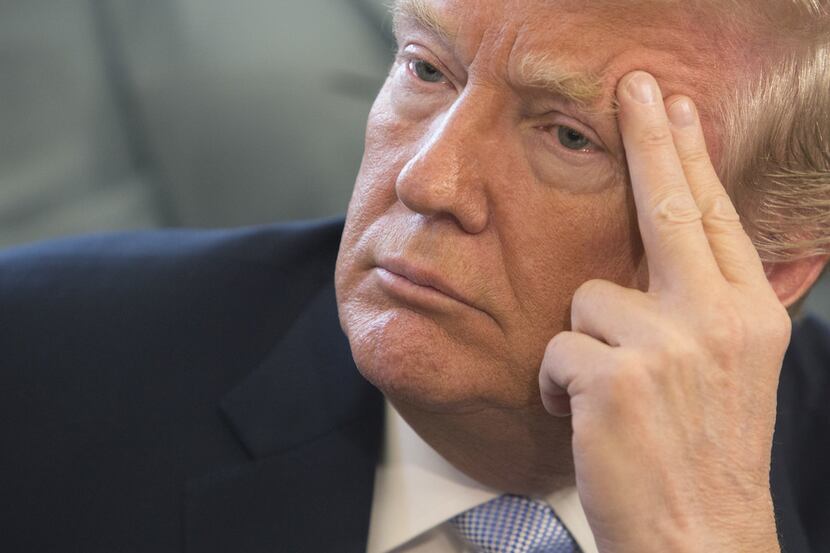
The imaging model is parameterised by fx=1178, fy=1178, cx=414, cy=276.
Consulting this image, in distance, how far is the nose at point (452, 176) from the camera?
60.4 inches

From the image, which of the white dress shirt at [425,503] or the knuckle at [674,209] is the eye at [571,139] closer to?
the knuckle at [674,209]

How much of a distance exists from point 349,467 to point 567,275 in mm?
505

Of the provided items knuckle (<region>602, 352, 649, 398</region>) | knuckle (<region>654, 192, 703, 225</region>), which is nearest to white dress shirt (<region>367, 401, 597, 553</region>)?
knuckle (<region>602, 352, 649, 398</region>)

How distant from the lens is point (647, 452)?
1.54 metres

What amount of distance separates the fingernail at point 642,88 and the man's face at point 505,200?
0.8 inches

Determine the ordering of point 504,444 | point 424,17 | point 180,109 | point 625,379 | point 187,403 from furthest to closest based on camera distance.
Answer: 1. point 180,109
2. point 187,403
3. point 504,444
4. point 424,17
5. point 625,379

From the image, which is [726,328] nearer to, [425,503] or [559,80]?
[559,80]

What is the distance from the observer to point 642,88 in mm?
1540

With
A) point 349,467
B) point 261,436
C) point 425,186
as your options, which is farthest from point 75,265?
point 425,186

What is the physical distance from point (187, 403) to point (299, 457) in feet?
0.65

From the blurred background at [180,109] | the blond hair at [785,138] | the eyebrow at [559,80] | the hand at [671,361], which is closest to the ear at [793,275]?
the blond hair at [785,138]

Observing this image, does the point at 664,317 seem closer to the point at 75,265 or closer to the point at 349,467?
the point at 349,467

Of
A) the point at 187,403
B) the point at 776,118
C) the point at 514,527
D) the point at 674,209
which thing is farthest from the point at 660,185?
the point at 187,403

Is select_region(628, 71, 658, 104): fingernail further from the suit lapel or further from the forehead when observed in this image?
the suit lapel
